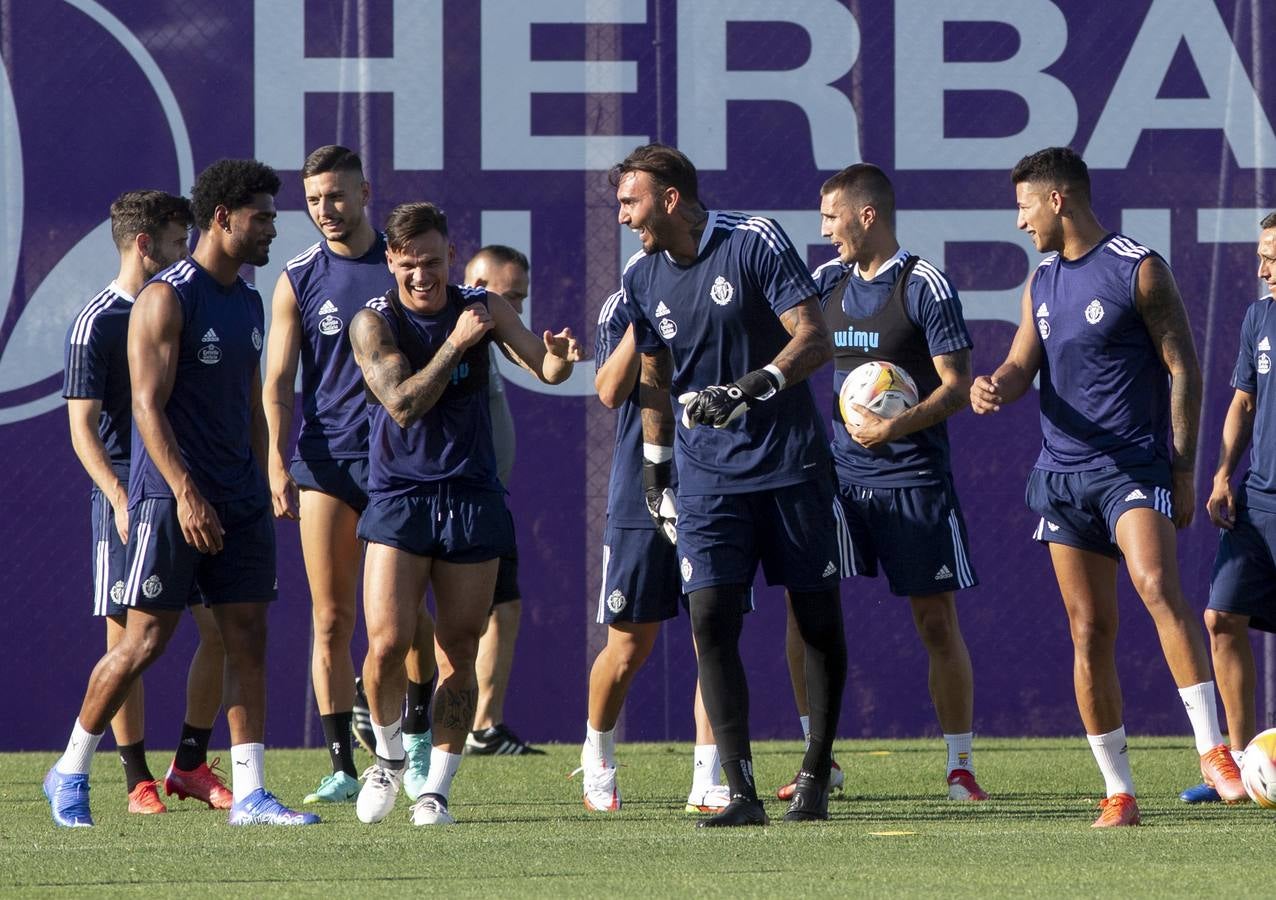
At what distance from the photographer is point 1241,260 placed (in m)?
9.39

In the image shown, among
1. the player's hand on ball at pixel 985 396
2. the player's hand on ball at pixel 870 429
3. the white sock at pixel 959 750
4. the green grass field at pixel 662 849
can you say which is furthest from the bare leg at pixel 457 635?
the white sock at pixel 959 750

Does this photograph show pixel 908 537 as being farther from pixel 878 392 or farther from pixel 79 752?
pixel 79 752

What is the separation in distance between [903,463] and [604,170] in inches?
117

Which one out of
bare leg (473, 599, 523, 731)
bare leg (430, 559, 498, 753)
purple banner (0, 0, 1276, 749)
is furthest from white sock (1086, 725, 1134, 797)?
bare leg (473, 599, 523, 731)

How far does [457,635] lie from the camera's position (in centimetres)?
611

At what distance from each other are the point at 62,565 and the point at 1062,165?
527cm

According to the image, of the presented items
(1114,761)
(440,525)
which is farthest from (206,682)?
(1114,761)

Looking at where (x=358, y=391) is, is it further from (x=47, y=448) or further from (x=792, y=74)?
(x=792, y=74)

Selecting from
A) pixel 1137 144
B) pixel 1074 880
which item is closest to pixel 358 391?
pixel 1074 880

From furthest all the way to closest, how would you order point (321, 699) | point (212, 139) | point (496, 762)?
point (212, 139) < point (496, 762) < point (321, 699)

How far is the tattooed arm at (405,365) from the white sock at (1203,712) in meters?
2.55

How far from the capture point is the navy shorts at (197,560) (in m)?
6.08

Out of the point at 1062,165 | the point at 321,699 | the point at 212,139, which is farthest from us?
the point at 212,139

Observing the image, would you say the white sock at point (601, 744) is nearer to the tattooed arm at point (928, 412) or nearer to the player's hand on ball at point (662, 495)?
the player's hand on ball at point (662, 495)
